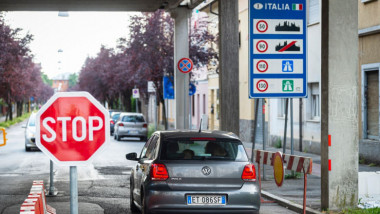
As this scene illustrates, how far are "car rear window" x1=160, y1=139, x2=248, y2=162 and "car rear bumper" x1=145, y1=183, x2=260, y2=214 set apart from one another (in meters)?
0.46

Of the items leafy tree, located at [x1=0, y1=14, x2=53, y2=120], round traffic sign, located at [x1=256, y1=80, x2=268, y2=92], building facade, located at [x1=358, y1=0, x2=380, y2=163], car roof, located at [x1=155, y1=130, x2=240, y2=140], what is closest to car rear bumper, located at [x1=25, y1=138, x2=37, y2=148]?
building facade, located at [x1=358, y1=0, x2=380, y2=163]

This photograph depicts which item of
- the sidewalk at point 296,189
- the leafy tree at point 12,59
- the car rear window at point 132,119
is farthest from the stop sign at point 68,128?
the leafy tree at point 12,59

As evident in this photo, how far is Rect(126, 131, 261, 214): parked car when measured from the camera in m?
9.40

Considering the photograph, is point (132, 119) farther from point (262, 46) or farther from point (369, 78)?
point (262, 46)

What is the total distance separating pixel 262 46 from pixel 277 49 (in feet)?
1.01

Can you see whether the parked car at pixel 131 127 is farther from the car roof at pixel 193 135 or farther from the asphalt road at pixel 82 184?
the car roof at pixel 193 135

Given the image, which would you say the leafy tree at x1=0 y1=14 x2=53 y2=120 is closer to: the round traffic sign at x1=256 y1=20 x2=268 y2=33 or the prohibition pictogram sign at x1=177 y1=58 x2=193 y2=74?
the prohibition pictogram sign at x1=177 y1=58 x2=193 y2=74

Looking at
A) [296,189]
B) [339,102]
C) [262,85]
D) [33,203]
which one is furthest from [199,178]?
[296,189]

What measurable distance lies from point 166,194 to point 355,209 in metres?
3.42

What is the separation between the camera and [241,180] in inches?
375

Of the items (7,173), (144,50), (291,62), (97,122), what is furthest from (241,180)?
(144,50)

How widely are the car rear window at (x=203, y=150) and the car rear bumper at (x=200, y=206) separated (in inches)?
18.2

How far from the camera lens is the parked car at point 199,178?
9.40 m

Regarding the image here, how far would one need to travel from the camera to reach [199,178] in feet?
31.1
